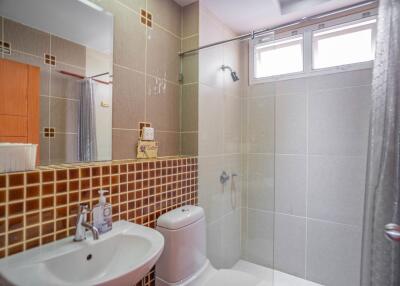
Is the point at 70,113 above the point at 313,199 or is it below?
above

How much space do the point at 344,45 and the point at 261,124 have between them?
3.46ft

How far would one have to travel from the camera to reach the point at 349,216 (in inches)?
72.9

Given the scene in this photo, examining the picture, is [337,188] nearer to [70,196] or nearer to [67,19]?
[70,196]

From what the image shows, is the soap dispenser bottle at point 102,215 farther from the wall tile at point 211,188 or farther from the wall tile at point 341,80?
the wall tile at point 341,80

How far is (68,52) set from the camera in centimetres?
117

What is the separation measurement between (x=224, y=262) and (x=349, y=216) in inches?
42.9

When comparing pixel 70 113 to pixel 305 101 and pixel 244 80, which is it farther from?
pixel 305 101

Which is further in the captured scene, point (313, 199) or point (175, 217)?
point (313, 199)

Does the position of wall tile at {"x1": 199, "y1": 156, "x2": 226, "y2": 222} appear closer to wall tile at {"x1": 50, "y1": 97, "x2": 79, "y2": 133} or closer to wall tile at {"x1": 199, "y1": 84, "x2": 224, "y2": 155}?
wall tile at {"x1": 199, "y1": 84, "x2": 224, "y2": 155}

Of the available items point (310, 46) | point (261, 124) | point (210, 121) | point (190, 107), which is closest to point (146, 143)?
point (190, 107)

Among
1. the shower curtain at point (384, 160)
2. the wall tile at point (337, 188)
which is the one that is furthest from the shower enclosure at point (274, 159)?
the shower curtain at point (384, 160)

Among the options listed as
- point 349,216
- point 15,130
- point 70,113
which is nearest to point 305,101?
point 349,216

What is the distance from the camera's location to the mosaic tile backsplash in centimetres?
85

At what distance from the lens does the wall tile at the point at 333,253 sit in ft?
6.00
